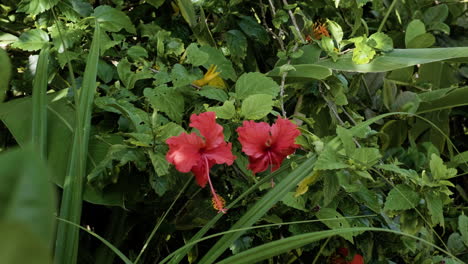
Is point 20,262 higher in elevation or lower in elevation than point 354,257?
higher

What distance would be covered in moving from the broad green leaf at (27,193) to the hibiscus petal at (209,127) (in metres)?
0.65

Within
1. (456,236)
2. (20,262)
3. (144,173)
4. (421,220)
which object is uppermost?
(20,262)

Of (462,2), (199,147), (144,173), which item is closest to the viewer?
(199,147)

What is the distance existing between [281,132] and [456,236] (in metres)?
0.68

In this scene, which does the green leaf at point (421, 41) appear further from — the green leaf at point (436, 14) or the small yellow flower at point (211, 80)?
the small yellow flower at point (211, 80)

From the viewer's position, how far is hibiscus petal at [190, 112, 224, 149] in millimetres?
906

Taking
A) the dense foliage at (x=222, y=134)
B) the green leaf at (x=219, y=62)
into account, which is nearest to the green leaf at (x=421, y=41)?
the dense foliage at (x=222, y=134)

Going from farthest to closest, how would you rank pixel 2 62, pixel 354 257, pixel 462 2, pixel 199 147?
pixel 462 2 → pixel 354 257 → pixel 199 147 → pixel 2 62

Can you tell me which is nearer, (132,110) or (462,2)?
(132,110)

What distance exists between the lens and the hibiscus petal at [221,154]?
92cm

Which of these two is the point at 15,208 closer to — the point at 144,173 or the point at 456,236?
the point at 144,173

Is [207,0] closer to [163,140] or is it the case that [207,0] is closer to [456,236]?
[163,140]

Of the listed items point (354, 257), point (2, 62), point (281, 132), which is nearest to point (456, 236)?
point (354, 257)

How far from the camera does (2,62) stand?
1.20ft
